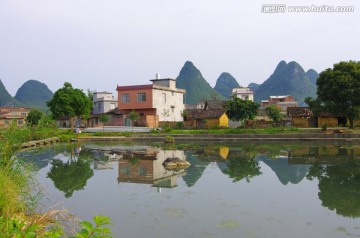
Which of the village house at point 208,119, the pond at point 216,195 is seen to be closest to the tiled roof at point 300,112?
the village house at point 208,119

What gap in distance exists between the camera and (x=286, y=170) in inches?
673

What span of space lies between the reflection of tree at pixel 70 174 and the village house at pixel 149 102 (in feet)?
79.9

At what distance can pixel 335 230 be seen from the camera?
8000 mm

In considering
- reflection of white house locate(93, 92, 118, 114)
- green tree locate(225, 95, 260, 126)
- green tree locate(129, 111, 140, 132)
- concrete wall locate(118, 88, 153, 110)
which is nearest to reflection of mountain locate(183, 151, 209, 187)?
green tree locate(225, 95, 260, 126)

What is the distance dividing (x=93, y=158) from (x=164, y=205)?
13.4 metres

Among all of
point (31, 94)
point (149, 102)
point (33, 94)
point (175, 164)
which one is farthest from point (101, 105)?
point (33, 94)

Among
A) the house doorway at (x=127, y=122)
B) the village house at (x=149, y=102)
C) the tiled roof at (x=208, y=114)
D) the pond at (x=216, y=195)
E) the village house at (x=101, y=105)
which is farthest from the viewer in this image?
the village house at (x=101, y=105)

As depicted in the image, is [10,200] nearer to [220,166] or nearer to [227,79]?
[220,166]

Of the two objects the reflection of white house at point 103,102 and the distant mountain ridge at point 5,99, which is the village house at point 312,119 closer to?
the reflection of white house at point 103,102


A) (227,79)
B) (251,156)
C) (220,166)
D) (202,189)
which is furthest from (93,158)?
(227,79)

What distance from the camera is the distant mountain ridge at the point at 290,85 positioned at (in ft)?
448

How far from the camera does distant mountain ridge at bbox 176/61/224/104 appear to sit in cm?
12938

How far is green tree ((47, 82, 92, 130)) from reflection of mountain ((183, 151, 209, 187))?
24556 millimetres

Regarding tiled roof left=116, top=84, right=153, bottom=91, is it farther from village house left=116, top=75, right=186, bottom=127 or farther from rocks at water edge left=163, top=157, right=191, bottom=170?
rocks at water edge left=163, top=157, right=191, bottom=170
